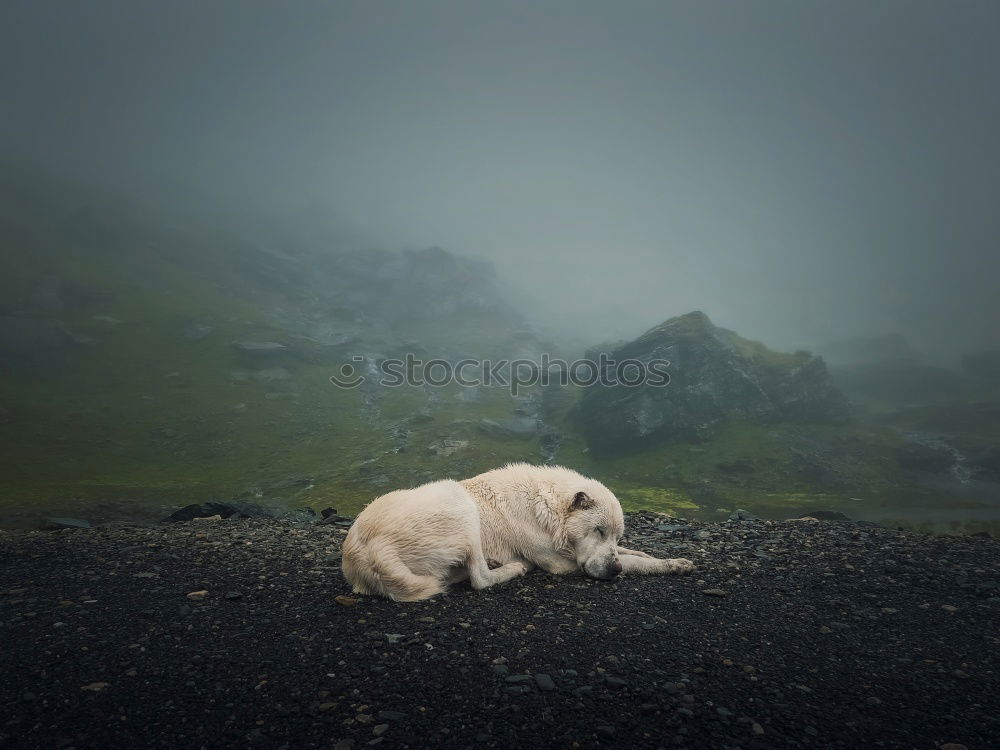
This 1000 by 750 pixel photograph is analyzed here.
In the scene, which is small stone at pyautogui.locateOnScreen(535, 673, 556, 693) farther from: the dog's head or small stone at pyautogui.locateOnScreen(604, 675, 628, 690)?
the dog's head

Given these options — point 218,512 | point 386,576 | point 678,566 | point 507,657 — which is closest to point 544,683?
point 507,657

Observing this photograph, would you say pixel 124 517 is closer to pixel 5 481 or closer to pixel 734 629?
Answer: pixel 5 481

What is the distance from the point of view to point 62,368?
55.2 meters

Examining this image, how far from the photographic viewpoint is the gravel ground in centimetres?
370

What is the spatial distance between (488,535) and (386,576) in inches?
78.3

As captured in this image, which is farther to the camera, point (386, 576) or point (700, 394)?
point (700, 394)

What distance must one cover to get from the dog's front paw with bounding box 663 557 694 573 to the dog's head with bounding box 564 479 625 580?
103cm

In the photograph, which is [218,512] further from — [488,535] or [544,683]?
[544,683]

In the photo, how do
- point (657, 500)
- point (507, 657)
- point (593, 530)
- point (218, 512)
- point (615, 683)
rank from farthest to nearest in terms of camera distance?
1. point (657, 500)
2. point (218, 512)
3. point (593, 530)
4. point (507, 657)
5. point (615, 683)

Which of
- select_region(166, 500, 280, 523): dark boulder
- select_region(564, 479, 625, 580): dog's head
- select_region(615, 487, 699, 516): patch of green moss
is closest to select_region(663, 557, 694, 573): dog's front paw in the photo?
select_region(564, 479, 625, 580): dog's head

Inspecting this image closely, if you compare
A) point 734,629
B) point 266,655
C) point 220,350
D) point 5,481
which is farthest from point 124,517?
point 220,350

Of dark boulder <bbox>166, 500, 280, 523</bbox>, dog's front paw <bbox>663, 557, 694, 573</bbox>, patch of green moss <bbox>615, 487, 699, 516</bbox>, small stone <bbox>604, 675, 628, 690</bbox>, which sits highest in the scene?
small stone <bbox>604, 675, 628, 690</bbox>

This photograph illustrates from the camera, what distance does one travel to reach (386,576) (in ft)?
20.6

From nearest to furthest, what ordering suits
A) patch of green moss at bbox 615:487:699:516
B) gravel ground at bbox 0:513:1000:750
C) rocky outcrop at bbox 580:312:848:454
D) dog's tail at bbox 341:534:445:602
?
gravel ground at bbox 0:513:1000:750 → dog's tail at bbox 341:534:445:602 → patch of green moss at bbox 615:487:699:516 → rocky outcrop at bbox 580:312:848:454
